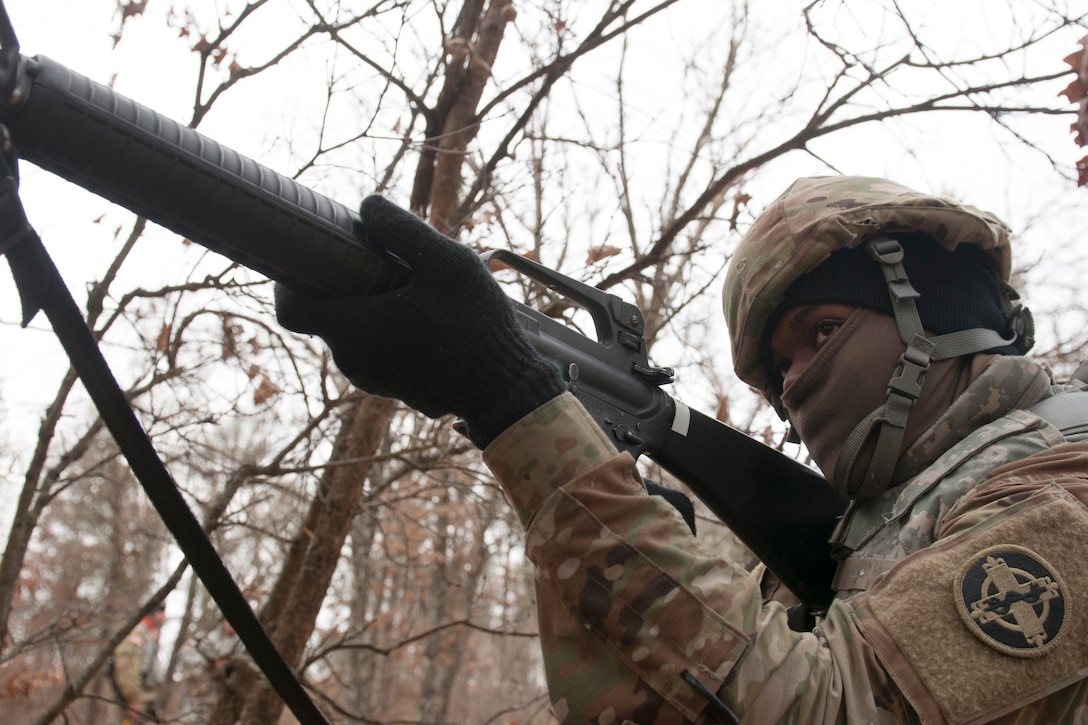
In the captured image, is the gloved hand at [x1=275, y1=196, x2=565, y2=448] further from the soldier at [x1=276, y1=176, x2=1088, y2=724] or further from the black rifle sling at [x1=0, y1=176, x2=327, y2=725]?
the black rifle sling at [x1=0, y1=176, x2=327, y2=725]

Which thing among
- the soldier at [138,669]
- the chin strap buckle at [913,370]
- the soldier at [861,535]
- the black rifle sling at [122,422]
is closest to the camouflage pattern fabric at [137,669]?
the soldier at [138,669]

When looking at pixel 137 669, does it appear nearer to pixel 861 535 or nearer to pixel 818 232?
pixel 861 535

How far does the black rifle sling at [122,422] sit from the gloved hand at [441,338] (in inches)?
19.0

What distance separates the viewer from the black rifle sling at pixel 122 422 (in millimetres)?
1576

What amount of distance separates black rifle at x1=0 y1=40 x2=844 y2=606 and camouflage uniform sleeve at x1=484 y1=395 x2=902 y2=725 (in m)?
0.46

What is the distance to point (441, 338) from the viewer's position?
1.56m

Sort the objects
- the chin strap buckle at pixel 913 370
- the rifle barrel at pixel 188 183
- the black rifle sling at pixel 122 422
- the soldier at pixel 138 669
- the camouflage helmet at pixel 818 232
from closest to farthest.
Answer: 1. the rifle barrel at pixel 188 183
2. the black rifle sling at pixel 122 422
3. the chin strap buckle at pixel 913 370
4. the camouflage helmet at pixel 818 232
5. the soldier at pixel 138 669

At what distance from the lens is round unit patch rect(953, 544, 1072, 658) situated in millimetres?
1374

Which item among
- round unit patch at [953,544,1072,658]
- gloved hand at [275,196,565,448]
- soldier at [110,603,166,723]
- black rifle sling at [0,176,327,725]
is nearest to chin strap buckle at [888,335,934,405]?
round unit patch at [953,544,1072,658]

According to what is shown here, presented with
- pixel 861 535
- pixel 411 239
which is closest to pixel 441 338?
pixel 411 239

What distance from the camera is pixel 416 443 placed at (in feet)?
14.1

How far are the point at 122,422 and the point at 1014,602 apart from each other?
1620 mm

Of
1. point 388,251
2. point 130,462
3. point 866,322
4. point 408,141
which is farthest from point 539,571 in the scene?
point 408,141

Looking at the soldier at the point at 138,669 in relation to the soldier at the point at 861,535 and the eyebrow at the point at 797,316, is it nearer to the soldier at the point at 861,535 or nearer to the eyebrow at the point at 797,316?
the eyebrow at the point at 797,316
